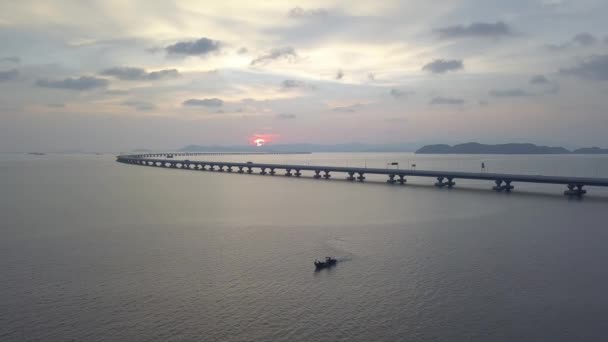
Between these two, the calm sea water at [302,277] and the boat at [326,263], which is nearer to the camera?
the calm sea water at [302,277]

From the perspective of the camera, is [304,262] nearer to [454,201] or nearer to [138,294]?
[138,294]

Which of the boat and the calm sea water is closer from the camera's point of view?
the calm sea water

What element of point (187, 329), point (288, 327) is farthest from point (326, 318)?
point (187, 329)

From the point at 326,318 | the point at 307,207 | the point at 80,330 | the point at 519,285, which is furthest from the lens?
the point at 307,207

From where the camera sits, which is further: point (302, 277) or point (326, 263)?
point (326, 263)

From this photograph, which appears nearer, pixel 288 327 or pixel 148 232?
pixel 288 327

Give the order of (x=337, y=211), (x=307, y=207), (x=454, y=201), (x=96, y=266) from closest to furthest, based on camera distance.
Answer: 1. (x=96, y=266)
2. (x=337, y=211)
3. (x=307, y=207)
4. (x=454, y=201)

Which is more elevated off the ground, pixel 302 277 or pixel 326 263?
pixel 326 263
